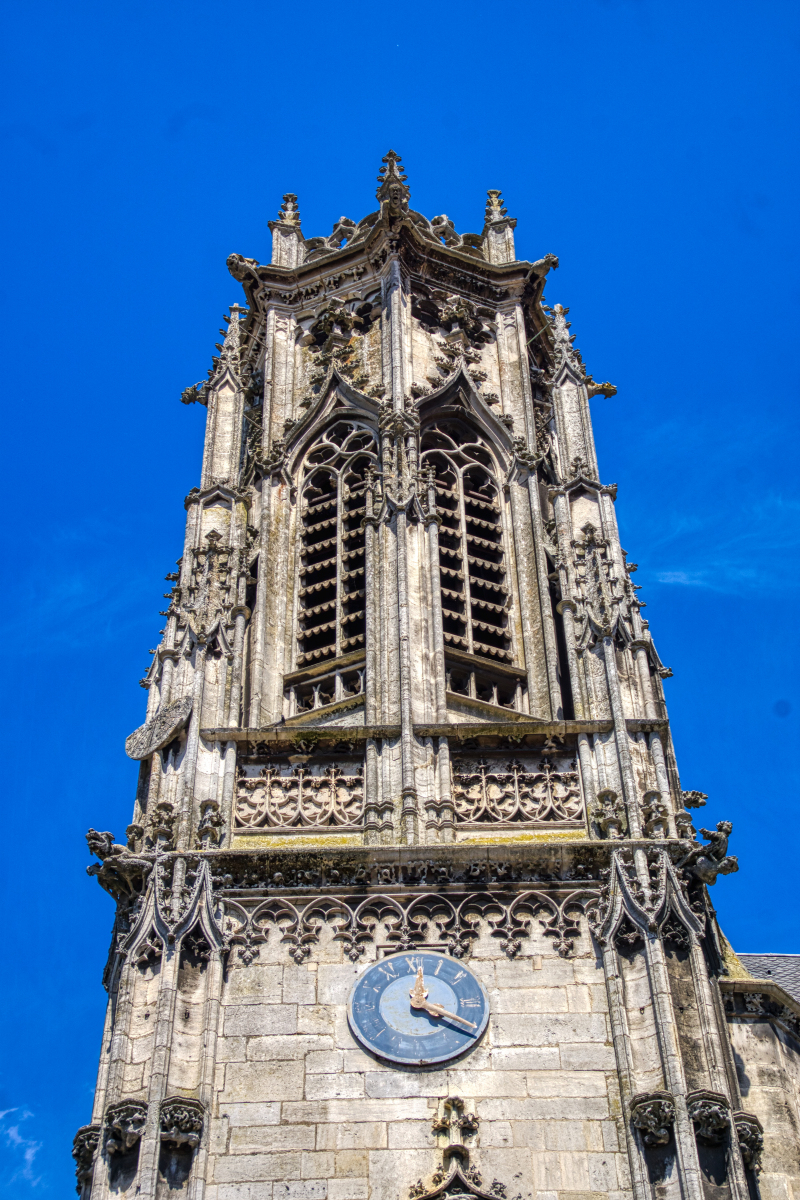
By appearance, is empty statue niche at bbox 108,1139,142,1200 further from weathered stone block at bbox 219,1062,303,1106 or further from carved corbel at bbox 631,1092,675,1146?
carved corbel at bbox 631,1092,675,1146

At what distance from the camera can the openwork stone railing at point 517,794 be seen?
23.5 m

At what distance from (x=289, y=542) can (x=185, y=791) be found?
7.21 metres

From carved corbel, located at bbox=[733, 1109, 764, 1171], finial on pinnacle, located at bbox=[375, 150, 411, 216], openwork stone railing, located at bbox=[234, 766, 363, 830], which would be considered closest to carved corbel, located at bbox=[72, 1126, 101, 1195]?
openwork stone railing, located at bbox=[234, 766, 363, 830]

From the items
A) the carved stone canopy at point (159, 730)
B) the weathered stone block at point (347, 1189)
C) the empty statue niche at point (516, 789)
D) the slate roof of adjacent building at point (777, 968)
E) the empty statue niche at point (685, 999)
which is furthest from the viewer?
the slate roof of adjacent building at point (777, 968)

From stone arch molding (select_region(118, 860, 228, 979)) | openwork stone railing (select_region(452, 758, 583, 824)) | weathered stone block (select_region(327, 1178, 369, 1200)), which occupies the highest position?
openwork stone railing (select_region(452, 758, 583, 824))

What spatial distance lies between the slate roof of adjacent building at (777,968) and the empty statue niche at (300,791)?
793cm

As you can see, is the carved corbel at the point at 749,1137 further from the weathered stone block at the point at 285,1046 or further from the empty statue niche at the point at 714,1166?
the weathered stone block at the point at 285,1046

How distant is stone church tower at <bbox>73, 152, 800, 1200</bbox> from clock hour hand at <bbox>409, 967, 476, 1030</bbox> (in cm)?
3

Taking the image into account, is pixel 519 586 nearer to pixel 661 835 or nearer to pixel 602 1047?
pixel 661 835

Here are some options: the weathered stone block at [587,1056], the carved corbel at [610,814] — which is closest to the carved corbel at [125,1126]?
the weathered stone block at [587,1056]

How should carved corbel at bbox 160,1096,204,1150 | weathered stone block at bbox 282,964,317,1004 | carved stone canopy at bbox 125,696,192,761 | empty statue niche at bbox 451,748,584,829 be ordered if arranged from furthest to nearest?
carved stone canopy at bbox 125,696,192,761, empty statue niche at bbox 451,748,584,829, weathered stone block at bbox 282,964,317,1004, carved corbel at bbox 160,1096,204,1150

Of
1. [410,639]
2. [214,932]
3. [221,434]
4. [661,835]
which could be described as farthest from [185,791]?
[221,434]

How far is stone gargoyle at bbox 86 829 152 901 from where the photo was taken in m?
22.2

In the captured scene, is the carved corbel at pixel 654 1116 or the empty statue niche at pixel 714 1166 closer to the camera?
the empty statue niche at pixel 714 1166
